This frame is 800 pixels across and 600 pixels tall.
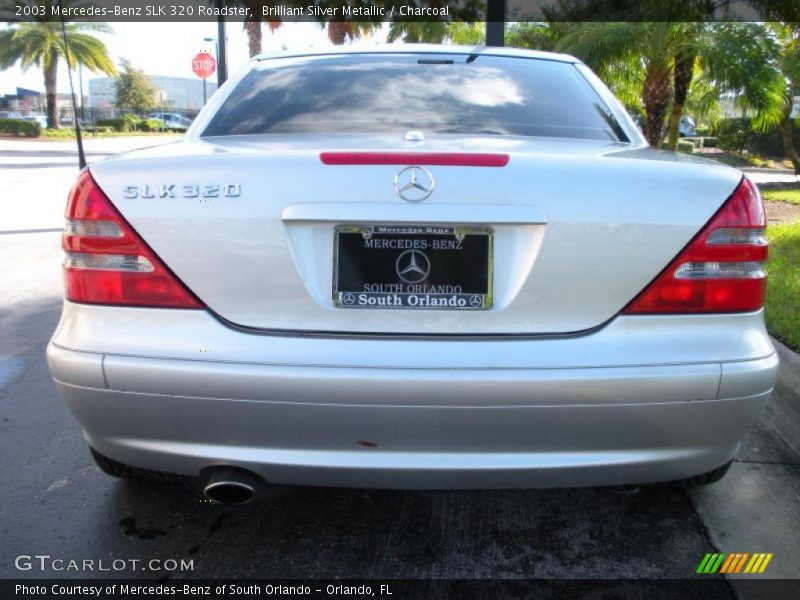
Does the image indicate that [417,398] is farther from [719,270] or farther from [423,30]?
[423,30]

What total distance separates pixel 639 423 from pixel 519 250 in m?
0.56

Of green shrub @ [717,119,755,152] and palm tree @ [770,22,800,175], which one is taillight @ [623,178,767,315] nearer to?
palm tree @ [770,22,800,175]

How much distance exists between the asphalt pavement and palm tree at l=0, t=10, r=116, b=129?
118 ft

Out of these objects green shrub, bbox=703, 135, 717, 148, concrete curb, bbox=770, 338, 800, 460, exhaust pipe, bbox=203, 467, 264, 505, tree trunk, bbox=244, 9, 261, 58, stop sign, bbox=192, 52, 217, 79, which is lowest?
concrete curb, bbox=770, 338, 800, 460

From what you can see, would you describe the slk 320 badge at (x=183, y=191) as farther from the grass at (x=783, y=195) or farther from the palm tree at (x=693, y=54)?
the palm tree at (x=693, y=54)

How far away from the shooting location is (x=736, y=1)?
12375 millimetres

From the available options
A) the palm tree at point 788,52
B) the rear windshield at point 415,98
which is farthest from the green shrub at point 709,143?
the rear windshield at point 415,98

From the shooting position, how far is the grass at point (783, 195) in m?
10.6

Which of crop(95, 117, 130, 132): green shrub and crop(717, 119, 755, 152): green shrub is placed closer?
crop(717, 119, 755, 152): green shrub

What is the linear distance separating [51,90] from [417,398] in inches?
1674

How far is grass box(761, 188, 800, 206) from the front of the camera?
1062cm

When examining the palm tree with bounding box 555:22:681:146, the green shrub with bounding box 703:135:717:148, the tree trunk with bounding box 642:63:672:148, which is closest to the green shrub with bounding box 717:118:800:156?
the green shrub with bounding box 703:135:717:148

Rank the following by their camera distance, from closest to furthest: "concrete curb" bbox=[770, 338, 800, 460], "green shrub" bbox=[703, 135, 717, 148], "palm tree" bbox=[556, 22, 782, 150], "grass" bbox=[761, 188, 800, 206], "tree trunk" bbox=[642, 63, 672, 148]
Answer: "concrete curb" bbox=[770, 338, 800, 460] → "grass" bbox=[761, 188, 800, 206] → "palm tree" bbox=[556, 22, 782, 150] → "tree trunk" bbox=[642, 63, 672, 148] → "green shrub" bbox=[703, 135, 717, 148]

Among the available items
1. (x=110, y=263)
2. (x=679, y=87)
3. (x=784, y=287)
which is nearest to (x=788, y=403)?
(x=784, y=287)
